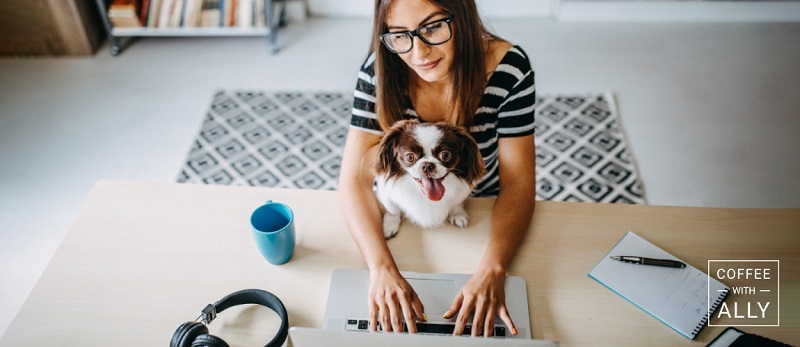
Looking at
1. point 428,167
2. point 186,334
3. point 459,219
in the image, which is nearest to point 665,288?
point 459,219

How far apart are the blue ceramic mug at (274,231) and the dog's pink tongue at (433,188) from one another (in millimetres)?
281

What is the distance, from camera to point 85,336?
0.99 m

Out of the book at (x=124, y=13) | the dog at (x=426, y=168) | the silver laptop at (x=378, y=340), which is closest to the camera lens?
the silver laptop at (x=378, y=340)

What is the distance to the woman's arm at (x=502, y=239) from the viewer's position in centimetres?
100

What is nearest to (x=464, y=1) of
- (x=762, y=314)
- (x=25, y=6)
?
(x=762, y=314)

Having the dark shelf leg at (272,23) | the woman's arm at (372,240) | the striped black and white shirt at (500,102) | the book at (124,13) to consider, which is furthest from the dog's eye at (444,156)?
the book at (124,13)

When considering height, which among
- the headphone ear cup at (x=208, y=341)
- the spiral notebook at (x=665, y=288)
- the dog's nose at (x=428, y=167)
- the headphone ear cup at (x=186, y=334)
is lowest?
the headphone ear cup at (x=186, y=334)

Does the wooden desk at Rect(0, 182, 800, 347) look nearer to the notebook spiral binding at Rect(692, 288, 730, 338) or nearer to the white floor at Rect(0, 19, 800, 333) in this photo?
the notebook spiral binding at Rect(692, 288, 730, 338)

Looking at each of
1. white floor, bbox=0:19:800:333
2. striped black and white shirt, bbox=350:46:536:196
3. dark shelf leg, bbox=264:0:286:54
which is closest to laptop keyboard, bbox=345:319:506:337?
striped black and white shirt, bbox=350:46:536:196

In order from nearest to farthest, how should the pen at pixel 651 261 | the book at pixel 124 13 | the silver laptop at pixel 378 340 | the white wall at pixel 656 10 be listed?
the silver laptop at pixel 378 340 → the pen at pixel 651 261 → the book at pixel 124 13 → the white wall at pixel 656 10

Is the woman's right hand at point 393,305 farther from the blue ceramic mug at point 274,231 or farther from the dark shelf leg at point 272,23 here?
the dark shelf leg at point 272,23

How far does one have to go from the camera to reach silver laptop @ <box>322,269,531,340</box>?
100 centimetres

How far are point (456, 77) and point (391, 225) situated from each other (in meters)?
0.35
